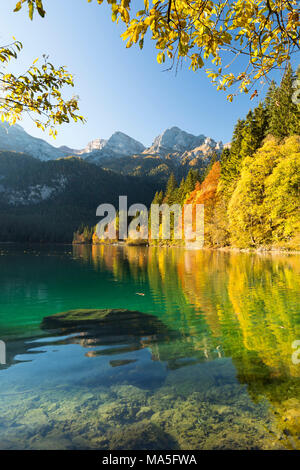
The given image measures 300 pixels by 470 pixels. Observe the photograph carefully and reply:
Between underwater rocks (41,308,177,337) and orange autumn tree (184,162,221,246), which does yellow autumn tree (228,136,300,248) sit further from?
underwater rocks (41,308,177,337)

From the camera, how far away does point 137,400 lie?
12.4 feet

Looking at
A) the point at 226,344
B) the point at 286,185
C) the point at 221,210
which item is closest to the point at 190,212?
the point at 221,210

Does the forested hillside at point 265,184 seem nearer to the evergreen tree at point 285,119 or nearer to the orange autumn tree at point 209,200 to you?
the evergreen tree at point 285,119

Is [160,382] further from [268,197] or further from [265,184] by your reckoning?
[265,184]

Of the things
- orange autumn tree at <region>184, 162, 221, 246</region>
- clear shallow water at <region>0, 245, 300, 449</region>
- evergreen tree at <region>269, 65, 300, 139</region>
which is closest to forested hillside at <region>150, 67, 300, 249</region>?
evergreen tree at <region>269, 65, 300, 139</region>

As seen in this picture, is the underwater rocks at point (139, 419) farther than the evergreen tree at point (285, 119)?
No

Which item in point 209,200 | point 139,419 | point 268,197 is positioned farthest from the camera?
point 209,200

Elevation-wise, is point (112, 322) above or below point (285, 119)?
below

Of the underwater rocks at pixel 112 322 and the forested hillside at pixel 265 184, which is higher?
the forested hillside at pixel 265 184

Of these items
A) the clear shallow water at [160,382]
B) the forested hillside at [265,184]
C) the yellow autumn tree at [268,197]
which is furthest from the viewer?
the forested hillside at [265,184]

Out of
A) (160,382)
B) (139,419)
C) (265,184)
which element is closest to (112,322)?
(160,382)

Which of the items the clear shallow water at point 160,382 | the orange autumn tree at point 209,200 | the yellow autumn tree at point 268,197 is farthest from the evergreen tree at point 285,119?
the clear shallow water at point 160,382

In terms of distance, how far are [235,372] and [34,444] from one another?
3.49 m
